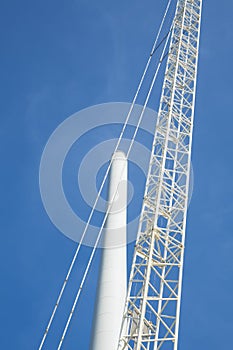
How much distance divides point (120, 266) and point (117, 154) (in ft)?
39.8

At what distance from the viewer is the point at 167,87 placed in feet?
160

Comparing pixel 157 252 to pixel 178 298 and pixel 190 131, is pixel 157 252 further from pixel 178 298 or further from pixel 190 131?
pixel 190 131

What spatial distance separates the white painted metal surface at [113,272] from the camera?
130ft

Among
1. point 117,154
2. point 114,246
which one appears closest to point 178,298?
point 114,246

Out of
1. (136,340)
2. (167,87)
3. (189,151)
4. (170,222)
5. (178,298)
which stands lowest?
(136,340)

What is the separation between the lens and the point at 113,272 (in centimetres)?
4297

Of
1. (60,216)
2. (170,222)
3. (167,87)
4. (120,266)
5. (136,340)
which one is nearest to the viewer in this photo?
(136,340)

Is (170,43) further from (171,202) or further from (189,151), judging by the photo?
(171,202)

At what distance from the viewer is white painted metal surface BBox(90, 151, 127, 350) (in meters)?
39.8

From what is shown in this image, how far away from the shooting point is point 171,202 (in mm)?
40969

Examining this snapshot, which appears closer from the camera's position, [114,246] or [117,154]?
[114,246]

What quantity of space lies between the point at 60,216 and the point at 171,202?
25283mm

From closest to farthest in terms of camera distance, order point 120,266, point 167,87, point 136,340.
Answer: point 136,340
point 120,266
point 167,87

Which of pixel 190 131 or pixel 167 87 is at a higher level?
pixel 167 87
